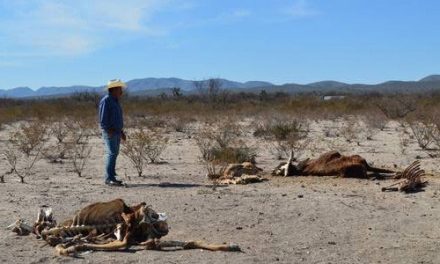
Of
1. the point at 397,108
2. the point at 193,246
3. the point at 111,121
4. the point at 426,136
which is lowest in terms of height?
the point at 193,246

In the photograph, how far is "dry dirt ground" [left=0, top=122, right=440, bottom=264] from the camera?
671 centimetres

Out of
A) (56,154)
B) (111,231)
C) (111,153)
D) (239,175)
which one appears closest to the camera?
(111,231)

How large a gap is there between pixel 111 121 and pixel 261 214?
142 inches

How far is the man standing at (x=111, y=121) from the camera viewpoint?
37.0 feet

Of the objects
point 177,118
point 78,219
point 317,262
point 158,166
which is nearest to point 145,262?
point 78,219

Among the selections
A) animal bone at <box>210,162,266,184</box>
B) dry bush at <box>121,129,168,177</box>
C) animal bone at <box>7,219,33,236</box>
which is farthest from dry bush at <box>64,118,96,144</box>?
animal bone at <box>7,219,33,236</box>

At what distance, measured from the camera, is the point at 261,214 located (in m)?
8.77

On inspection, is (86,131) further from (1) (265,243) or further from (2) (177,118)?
(1) (265,243)

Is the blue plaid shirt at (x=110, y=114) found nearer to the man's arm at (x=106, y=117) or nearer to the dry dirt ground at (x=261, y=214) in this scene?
the man's arm at (x=106, y=117)

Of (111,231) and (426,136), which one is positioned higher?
(426,136)

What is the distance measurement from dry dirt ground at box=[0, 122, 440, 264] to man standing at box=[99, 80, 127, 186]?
1.36 feet

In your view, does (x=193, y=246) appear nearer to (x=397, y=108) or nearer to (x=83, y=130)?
(x=83, y=130)

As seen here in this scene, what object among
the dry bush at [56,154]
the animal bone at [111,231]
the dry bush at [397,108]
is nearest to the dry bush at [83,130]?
the dry bush at [56,154]

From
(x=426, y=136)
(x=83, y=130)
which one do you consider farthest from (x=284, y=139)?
(x=83, y=130)
